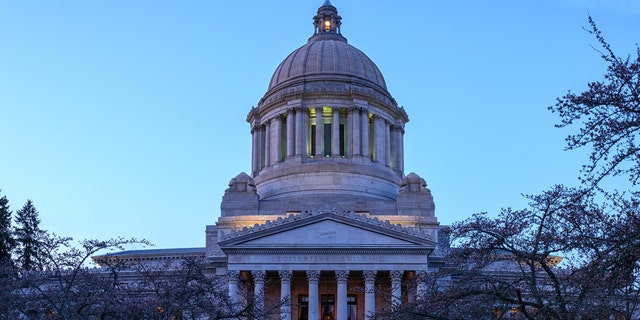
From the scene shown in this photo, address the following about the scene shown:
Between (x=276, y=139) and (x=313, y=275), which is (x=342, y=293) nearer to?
(x=313, y=275)

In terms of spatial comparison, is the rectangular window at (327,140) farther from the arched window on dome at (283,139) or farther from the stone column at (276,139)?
the stone column at (276,139)

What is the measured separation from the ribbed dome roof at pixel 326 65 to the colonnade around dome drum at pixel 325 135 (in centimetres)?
397

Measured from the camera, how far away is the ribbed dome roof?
8369cm

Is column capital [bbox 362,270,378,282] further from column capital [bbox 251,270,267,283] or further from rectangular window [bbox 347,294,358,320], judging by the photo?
column capital [bbox 251,270,267,283]

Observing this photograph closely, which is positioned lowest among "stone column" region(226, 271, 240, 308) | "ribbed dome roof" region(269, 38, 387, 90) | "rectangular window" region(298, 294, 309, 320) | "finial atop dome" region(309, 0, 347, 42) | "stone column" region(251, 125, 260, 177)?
"rectangular window" region(298, 294, 309, 320)

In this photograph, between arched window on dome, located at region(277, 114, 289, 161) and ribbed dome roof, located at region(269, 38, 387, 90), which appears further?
ribbed dome roof, located at region(269, 38, 387, 90)

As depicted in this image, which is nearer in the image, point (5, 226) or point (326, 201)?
point (326, 201)

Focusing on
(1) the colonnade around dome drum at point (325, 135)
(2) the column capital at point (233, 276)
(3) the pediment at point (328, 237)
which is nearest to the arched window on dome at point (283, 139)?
(1) the colonnade around dome drum at point (325, 135)

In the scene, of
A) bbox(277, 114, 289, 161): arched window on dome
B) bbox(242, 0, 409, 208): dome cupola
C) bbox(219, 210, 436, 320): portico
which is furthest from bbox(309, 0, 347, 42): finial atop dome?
bbox(219, 210, 436, 320): portico

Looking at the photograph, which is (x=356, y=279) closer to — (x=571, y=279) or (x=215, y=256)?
(x=215, y=256)

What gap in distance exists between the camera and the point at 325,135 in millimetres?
81125

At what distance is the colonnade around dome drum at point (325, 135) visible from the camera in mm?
79312

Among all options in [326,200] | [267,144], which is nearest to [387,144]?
[267,144]

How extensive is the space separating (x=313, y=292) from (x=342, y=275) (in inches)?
93.9
